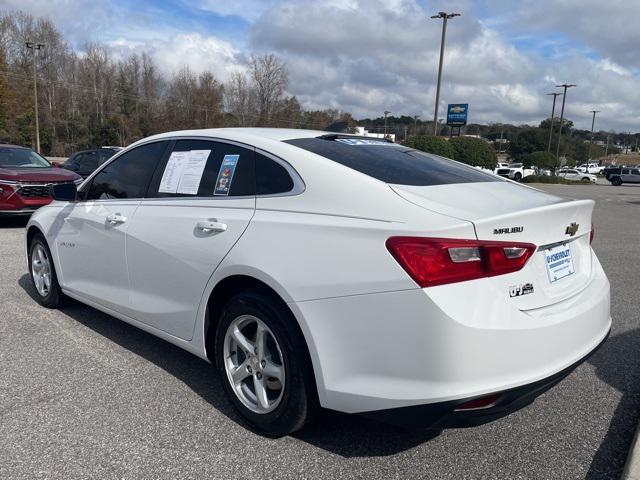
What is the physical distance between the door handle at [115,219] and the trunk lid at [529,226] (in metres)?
2.15

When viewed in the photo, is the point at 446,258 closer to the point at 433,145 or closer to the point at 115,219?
the point at 115,219

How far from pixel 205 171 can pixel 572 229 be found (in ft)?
7.09

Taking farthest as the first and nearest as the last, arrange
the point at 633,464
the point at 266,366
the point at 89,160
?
1. the point at 89,160
2. the point at 266,366
3. the point at 633,464

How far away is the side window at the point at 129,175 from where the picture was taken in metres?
3.82

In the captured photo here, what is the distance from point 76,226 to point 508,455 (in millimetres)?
3582

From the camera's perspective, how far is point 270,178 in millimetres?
2967

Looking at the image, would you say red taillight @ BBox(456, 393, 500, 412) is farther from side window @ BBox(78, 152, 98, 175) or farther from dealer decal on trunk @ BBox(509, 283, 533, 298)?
side window @ BBox(78, 152, 98, 175)

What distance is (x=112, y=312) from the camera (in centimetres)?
402

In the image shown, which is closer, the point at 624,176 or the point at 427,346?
the point at 427,346

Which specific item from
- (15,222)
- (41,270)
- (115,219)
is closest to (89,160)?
(15,222)

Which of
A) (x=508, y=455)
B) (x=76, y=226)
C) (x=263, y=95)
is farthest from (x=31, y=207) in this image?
(x=263, y=95)

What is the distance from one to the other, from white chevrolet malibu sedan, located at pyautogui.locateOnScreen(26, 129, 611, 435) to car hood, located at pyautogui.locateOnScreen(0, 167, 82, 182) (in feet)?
24.2

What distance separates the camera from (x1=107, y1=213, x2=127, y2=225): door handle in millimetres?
3789

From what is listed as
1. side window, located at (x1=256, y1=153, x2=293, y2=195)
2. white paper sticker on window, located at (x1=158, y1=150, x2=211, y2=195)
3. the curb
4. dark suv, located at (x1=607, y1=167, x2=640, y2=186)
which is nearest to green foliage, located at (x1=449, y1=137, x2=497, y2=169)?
dark suv, located at (x1=607, y1=167, x2=640, y2=186)
